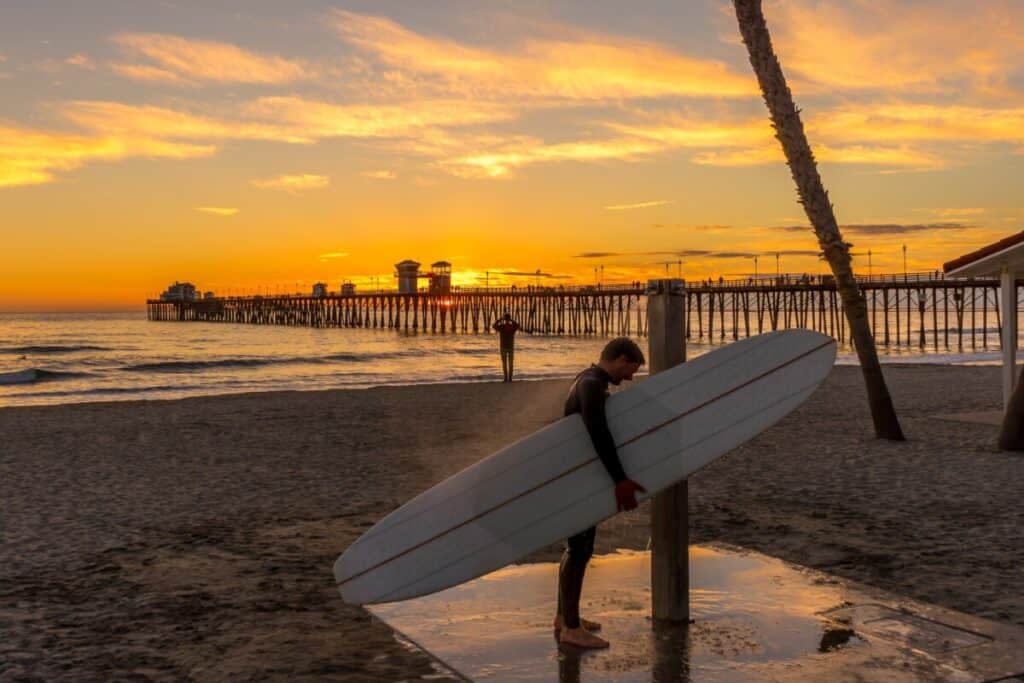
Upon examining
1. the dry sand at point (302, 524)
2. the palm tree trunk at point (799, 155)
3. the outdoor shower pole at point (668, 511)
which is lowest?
the dry sand at point (302, 524)

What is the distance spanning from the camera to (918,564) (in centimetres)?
623

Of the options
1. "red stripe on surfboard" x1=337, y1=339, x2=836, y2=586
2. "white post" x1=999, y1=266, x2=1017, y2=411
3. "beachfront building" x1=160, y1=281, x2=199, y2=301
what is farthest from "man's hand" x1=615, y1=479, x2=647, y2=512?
"beachfront building" x1=160, y1=281, x2=199, y2=301

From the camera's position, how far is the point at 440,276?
11612 centimetres

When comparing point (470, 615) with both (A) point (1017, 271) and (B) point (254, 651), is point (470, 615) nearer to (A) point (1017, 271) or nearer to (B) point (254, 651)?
(B) point (254, 651)

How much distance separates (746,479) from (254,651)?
618 cm

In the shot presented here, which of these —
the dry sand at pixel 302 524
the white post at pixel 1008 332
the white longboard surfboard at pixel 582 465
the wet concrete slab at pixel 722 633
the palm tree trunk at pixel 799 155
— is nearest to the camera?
the wet concrete slab at pixel 722 633

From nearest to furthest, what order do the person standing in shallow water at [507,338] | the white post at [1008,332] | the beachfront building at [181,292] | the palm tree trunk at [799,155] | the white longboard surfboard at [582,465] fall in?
the white longboard surfboard at [582,465]
the palm tree trunk at [799,155]
the white post at [1008,332]
the person standing in shallow water at [507,338]
the beachfront building at [181,292]

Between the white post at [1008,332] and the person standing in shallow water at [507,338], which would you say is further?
the person standing in shallow water at [507,338]

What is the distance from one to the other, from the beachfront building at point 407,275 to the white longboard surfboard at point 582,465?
116313 mm

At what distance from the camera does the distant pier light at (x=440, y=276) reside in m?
113

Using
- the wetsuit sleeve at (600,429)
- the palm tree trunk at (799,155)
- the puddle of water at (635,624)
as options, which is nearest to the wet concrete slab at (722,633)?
the puddle of water at (635,624)

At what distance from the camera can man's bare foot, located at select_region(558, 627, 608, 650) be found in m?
4.54

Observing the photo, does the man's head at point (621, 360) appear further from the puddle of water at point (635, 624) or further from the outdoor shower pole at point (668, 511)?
the puddle of water at point (635, 624)

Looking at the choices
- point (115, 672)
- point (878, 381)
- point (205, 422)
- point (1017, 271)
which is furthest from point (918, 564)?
point (205, 422)
